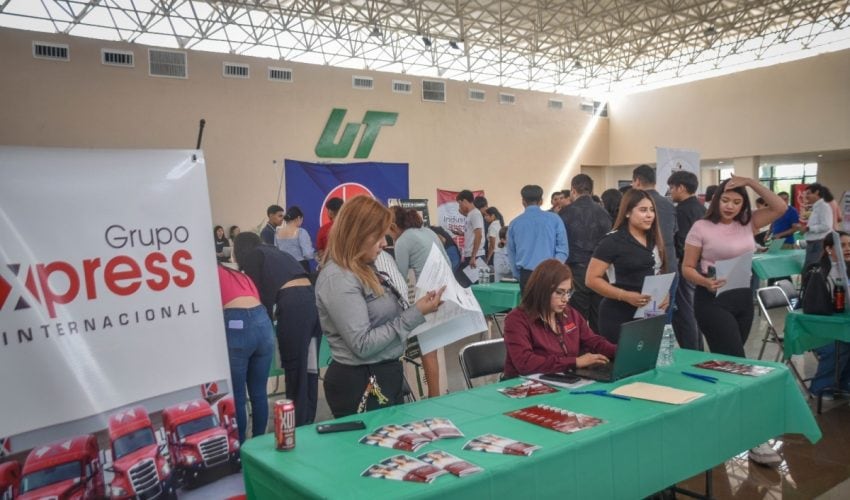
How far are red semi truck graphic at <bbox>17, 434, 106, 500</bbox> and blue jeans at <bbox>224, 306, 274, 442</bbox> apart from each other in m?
0.91

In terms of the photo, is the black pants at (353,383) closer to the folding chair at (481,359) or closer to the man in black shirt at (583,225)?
the folding chair at (481,359)

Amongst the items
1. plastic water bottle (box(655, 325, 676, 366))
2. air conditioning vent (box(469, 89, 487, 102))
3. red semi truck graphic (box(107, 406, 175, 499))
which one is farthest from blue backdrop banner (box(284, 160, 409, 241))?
red semi truck graphic (box(107, 406, 175, 499))

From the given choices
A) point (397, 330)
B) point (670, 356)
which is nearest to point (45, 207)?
point (397, 330)

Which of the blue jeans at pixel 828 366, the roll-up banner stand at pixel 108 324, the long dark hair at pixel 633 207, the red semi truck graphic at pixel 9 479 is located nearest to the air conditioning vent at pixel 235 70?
the long dark hair at pixel 633 207

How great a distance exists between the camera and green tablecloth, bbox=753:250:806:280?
22.3 ft

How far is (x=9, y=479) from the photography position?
1.69 metres

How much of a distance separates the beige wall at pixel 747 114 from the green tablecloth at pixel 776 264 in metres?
5.97

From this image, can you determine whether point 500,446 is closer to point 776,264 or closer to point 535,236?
point 535,236

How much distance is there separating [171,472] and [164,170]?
0.96 m

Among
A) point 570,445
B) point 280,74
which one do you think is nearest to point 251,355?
point 570,445

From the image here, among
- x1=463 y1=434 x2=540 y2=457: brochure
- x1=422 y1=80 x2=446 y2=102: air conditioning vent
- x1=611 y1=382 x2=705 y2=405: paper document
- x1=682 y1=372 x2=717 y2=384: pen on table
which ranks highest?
x1=422 y1=80 x2=446 y2=102: air conditioning vent

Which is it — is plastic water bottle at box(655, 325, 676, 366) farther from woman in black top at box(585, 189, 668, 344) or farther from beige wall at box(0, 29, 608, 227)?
beige wall at box(0, 29, 608, 227)

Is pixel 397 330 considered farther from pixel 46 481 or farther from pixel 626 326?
pixel 46 481

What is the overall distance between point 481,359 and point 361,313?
3.06ft
